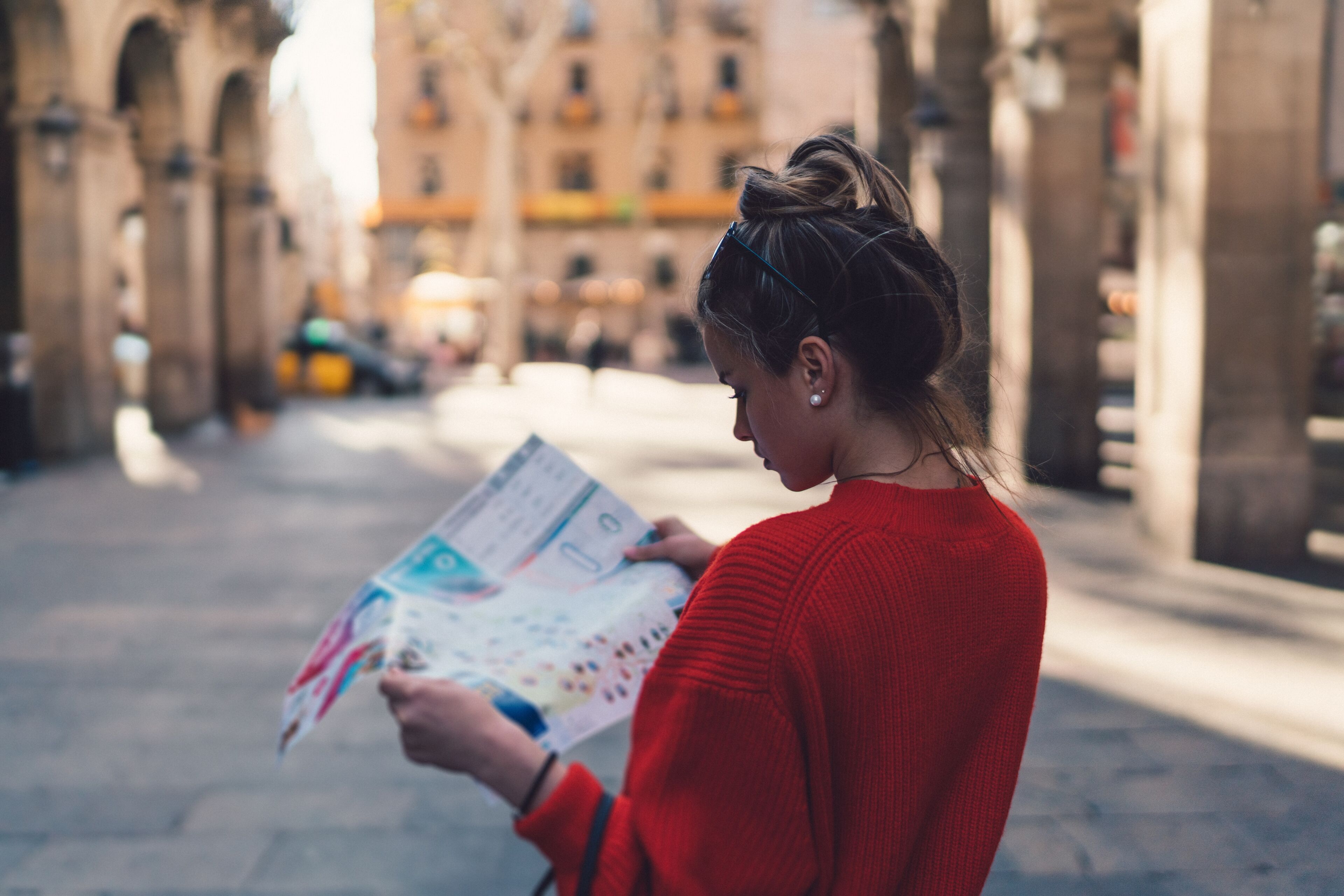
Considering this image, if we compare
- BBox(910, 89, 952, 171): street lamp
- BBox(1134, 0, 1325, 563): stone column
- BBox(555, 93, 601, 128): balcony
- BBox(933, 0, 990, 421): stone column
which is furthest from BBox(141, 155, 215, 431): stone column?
BBox(555, 93, 601, 128): balcony

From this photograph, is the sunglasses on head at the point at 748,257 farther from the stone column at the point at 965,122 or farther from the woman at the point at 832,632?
the stone column at the point at 965,122

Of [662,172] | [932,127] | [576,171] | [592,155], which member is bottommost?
[932,127]

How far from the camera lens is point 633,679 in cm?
163

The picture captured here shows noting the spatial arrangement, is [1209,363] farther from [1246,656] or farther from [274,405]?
[274,405]

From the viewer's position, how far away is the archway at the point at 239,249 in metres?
19.6

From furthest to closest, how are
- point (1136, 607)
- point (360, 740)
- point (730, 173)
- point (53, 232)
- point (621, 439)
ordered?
point (621, 439) → point (53, 232) → point (1136, 607) → point (360, 740) → point (730, 173)

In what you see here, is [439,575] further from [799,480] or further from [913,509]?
[913,509]

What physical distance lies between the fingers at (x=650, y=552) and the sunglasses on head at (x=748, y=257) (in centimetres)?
52

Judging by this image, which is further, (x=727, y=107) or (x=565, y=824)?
(x=727, y=107)

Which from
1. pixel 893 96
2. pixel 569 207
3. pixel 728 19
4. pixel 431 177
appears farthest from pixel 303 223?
pixel 893 96

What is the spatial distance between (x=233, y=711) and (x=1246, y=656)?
166 inches

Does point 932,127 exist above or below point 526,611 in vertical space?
above

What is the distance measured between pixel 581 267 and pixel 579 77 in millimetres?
7824

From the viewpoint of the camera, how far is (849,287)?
3.92ft
